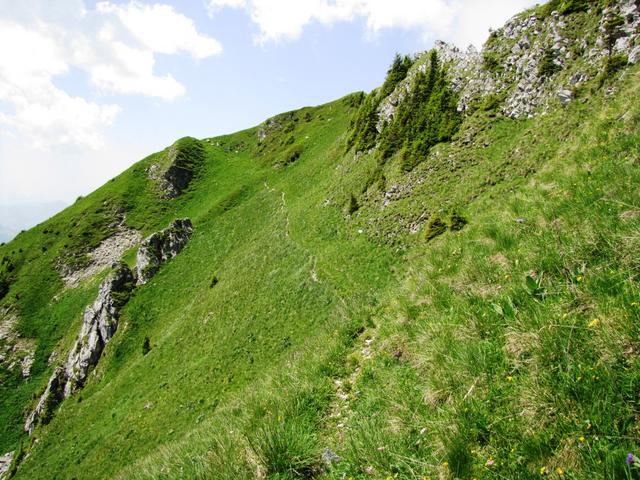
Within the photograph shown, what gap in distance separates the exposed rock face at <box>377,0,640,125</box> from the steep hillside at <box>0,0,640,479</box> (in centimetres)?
15

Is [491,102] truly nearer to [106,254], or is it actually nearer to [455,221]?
[455,221]

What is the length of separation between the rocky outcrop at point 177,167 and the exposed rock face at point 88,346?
33912 mm

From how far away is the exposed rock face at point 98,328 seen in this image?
4284 cm

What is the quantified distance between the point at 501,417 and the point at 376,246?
19.1m

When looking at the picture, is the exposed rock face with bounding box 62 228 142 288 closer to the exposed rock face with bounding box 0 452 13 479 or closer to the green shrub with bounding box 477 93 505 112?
the exposed rock face with bounding box 0 452 13 479

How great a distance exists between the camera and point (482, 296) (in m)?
7.67

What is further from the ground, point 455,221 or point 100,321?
point 100,321

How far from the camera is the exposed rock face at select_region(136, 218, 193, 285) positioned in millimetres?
50812

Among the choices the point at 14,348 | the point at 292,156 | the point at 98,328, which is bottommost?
the point at 98,328

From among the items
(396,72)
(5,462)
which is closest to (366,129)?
(396,72)

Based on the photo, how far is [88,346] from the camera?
4416 cm

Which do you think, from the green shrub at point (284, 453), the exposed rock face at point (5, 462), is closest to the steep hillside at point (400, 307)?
the green shrub at point (284, 453)

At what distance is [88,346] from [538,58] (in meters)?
56.1

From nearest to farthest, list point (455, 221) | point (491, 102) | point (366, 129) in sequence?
point (455, 221) < point (491, 102) < point (366, 129)
